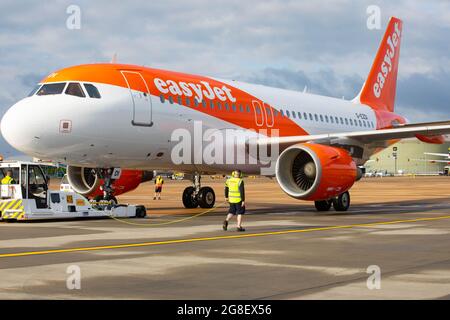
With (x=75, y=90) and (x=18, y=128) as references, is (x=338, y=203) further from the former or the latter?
(x=18, y=128)

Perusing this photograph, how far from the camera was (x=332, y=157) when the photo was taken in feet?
65.7

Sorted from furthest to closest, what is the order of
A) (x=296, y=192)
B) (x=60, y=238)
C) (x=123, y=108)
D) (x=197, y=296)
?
(x=296, y=192), (x=123, y=108), (x=60, y=238), (x=197, y=296)

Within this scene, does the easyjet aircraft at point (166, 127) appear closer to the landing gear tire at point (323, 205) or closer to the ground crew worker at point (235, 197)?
the landing gear tire at point (323, 205)

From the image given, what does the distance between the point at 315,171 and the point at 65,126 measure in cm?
764

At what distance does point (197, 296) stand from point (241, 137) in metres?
14.8

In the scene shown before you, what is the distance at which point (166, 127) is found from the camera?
1939cm

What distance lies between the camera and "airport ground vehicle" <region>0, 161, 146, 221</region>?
18.5 metres

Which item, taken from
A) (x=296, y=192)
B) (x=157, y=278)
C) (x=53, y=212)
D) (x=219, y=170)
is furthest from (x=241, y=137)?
(x=157, y=278)

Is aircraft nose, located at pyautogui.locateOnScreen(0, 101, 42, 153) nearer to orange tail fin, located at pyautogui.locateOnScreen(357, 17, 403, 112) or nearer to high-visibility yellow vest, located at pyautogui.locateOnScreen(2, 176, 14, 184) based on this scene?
high-visibility yellow vest, located at pyautogui.locateOnScreen(2, 176, 14, 184)

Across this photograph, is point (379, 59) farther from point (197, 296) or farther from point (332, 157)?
point (197, 296)

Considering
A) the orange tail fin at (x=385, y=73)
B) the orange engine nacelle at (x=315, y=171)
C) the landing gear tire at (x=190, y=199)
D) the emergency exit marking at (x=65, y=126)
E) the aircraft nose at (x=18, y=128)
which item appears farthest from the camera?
the orange tail fin at (x=385, y=73)

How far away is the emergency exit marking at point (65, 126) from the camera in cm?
1712

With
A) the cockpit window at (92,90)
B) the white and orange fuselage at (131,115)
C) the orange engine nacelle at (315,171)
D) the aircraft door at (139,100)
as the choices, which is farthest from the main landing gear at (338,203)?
the cockpit window at (92,90)

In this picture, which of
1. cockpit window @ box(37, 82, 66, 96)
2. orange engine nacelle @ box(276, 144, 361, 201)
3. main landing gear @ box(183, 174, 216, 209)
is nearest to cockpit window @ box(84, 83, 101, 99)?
cockpit window @ box(37, 82, 66, 96)
